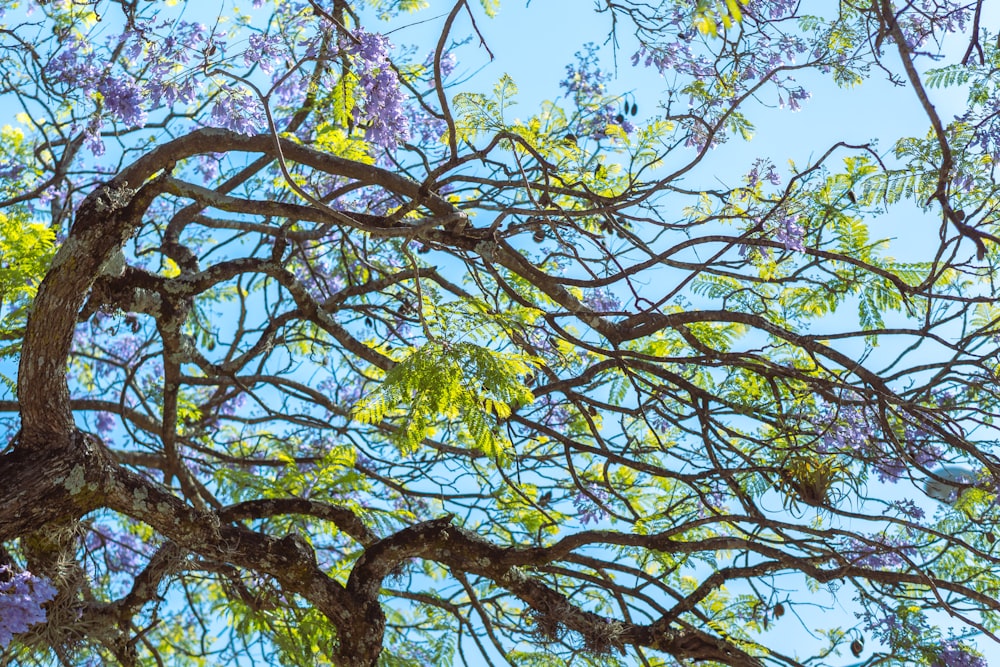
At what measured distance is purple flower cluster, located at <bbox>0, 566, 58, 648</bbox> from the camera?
9.83ft

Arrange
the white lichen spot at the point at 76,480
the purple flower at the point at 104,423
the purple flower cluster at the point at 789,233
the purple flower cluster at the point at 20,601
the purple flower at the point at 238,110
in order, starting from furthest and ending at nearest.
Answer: the purple flower at the point at 104,423 → the purple flower at the point at 238,110 → the purple flower cluster at the point at 789,233 → the white lichen spot at the point at 76,480 → the purple flower cluster at the point at 20,601

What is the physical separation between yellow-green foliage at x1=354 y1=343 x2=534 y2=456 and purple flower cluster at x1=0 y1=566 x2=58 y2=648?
1187mm

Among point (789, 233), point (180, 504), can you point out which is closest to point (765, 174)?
point (789, 233)

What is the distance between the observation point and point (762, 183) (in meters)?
4.46

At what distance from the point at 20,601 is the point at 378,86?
94.1 inches

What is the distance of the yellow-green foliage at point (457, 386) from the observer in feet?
9.11

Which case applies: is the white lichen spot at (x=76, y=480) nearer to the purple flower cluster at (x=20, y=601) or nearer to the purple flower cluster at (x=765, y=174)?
the purple flower cluster at (x=20, y=601)

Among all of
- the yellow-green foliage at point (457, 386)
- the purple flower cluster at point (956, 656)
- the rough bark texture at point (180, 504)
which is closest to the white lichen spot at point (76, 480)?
the rough bark texture at point (180, 504)

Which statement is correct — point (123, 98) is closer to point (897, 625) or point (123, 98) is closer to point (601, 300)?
point (601, 300)

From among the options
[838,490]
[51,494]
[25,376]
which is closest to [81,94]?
[25,376]

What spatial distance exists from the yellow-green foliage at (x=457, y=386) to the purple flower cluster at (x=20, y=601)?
1187mm

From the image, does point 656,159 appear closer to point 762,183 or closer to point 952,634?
point 762,183

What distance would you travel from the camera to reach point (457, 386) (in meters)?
2.79

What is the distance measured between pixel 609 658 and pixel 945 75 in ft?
8.75
